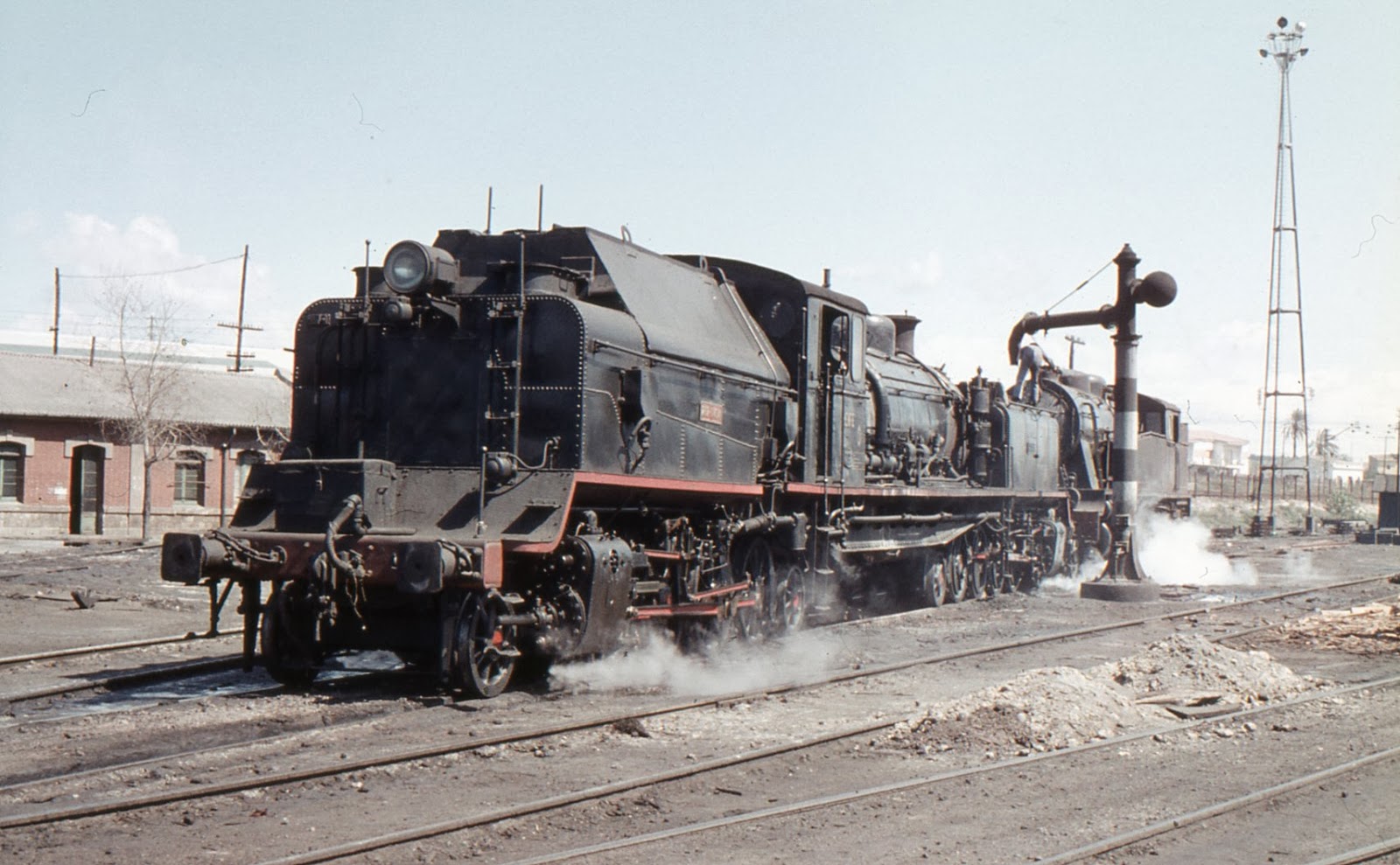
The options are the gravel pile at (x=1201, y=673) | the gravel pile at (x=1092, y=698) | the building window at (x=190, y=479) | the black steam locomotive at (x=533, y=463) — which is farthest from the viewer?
the building window at (x=190, y=479)

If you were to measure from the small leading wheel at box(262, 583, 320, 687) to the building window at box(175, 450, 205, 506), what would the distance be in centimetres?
2823

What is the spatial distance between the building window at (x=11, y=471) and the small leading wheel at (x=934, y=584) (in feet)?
84.4

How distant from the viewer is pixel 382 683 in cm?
1009

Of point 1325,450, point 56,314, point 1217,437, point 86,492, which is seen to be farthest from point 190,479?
point 1217,437

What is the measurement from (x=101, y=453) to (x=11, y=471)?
7.37 ft

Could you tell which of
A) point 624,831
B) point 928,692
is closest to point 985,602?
point 928,692

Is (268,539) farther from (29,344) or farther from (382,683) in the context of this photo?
(29,344)

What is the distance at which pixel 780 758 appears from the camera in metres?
7.66

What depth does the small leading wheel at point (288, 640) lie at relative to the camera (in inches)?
386

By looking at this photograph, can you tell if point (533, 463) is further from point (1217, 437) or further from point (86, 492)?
point (1217, 437)

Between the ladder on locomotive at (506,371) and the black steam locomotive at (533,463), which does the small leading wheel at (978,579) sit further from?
the ladder on locomotive at (506,371)

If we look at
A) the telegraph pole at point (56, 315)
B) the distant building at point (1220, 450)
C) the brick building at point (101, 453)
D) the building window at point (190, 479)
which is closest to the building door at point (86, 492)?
the brick building at point (101, 453)

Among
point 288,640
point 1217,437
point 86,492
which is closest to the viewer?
point 288,640

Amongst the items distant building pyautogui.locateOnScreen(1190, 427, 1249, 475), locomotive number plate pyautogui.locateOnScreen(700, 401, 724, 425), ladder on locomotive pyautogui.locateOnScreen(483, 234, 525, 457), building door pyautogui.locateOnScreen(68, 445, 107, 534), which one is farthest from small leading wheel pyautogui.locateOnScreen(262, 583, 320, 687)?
distant building pyautogui.locateOnScreen(1190, 427, 1249, 475)
